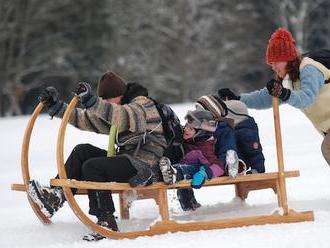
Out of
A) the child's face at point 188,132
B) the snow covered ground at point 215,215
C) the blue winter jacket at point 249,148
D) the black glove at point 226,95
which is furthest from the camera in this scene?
the black glove at point 226,95

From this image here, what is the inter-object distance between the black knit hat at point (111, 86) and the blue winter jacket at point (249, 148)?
1.02 metres

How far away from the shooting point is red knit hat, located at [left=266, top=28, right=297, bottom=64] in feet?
17.6

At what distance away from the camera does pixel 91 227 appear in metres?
4.87

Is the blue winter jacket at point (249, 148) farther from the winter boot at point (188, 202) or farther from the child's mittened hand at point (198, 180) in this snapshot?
the child's mittened hand at point (198, 180)

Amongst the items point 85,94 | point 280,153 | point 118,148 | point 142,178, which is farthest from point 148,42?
point 85,94

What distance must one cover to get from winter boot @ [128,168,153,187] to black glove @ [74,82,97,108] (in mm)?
586

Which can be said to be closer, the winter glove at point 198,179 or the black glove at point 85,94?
the black glove at point 85,94

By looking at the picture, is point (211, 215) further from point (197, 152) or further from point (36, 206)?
point (36, 206)

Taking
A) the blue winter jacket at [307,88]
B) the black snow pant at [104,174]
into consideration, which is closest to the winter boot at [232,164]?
the blue winter jacket at [307,88]

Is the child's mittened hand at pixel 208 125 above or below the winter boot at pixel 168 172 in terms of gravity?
above

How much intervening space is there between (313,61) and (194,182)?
130 cm

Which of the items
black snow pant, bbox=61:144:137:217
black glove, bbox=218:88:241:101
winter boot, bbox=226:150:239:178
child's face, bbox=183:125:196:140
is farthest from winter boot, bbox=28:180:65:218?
black glove, bbox=218:88:241:101

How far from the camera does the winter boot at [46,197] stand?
5.17 meters

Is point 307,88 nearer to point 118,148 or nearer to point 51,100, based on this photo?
point 118,148
